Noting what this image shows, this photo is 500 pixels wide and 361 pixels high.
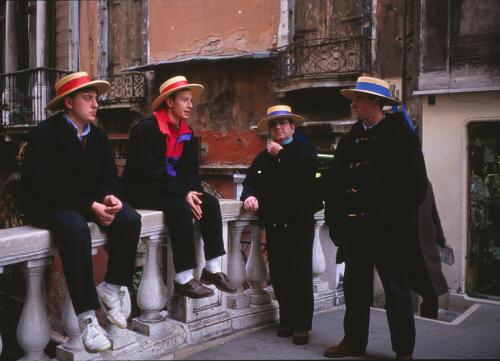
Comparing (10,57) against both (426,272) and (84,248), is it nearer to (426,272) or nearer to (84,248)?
(84,248)

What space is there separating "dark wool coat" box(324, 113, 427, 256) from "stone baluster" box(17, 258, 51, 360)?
1778 mm

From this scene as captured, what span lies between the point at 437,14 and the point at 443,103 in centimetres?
137

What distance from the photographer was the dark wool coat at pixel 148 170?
3533 mm

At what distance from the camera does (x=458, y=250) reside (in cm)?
795

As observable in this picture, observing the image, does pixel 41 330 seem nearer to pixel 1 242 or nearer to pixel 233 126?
pixel 1 242

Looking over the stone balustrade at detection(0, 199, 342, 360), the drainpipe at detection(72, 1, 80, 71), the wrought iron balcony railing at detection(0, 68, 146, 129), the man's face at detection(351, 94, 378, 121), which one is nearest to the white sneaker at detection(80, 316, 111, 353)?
the stone balustrade at detection(0, 199, 342, 360)

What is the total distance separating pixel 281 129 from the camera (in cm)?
395

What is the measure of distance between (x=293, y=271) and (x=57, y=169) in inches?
67.8

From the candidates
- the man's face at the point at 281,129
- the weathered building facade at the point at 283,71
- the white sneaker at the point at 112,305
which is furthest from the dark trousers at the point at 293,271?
the weathered building facade at the point at 283,71

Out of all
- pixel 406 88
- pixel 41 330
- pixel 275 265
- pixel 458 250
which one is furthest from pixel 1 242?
pixel 406 88

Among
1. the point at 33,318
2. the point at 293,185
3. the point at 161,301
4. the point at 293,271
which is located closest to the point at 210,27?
the point at 293,185

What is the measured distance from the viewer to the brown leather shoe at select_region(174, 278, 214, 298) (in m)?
3.44

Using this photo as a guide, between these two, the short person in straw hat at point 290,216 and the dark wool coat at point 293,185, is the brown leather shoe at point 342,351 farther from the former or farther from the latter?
the dark wool coat at point 293,185

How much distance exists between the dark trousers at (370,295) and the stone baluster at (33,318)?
177cm
